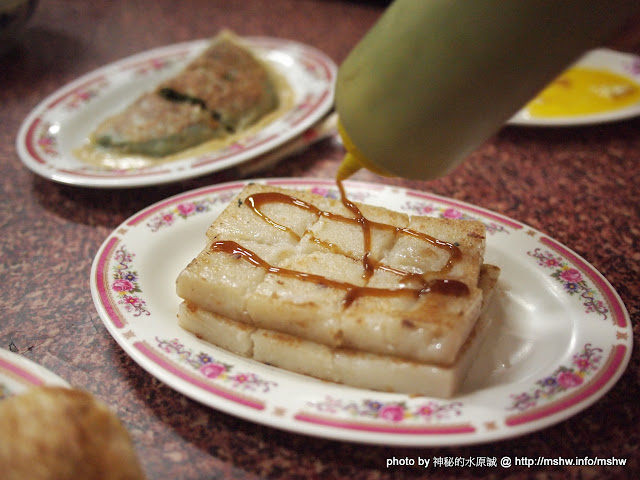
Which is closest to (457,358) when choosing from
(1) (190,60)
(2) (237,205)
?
(2) (237,205)

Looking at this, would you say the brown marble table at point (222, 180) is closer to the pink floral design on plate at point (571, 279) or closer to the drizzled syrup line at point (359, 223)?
the pink floral design on plate at point (571, 279)

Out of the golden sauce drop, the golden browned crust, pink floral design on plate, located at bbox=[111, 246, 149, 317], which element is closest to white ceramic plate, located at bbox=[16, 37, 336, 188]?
pink floral design on plate, located at bbox=[111, 246, 149, 317]

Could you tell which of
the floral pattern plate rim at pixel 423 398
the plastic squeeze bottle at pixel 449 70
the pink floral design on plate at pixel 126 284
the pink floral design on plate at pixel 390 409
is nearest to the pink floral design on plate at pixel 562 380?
the floral pattern plate rim at pixel 423 398

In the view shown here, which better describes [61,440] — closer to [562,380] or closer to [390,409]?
[390,409]

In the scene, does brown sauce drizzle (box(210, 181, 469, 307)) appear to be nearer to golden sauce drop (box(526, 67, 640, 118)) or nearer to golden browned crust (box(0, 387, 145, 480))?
golden browned crust (box(0, 387, 145, 480))

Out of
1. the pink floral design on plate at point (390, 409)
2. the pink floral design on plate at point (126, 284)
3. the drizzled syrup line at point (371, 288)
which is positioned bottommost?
the pink floral design on plate at point (390, 409)

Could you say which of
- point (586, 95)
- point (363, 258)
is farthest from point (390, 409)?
point (586, 95)

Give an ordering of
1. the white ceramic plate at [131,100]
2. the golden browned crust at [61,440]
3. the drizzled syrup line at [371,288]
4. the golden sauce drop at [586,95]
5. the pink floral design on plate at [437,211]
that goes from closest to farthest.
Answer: the golden browned crust at [61,440], the drizzled syrup line at [371,288], the pink floral design on plate at [437,211], the white ceramic plate at [131,100], the golden sauce drop at [586,95]

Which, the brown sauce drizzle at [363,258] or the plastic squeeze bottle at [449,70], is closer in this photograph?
the plastic squeeze bottle at [449,70]

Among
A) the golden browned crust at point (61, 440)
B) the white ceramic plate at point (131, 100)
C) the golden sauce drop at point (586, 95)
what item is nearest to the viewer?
the golden browned crust at point (61, 440)
